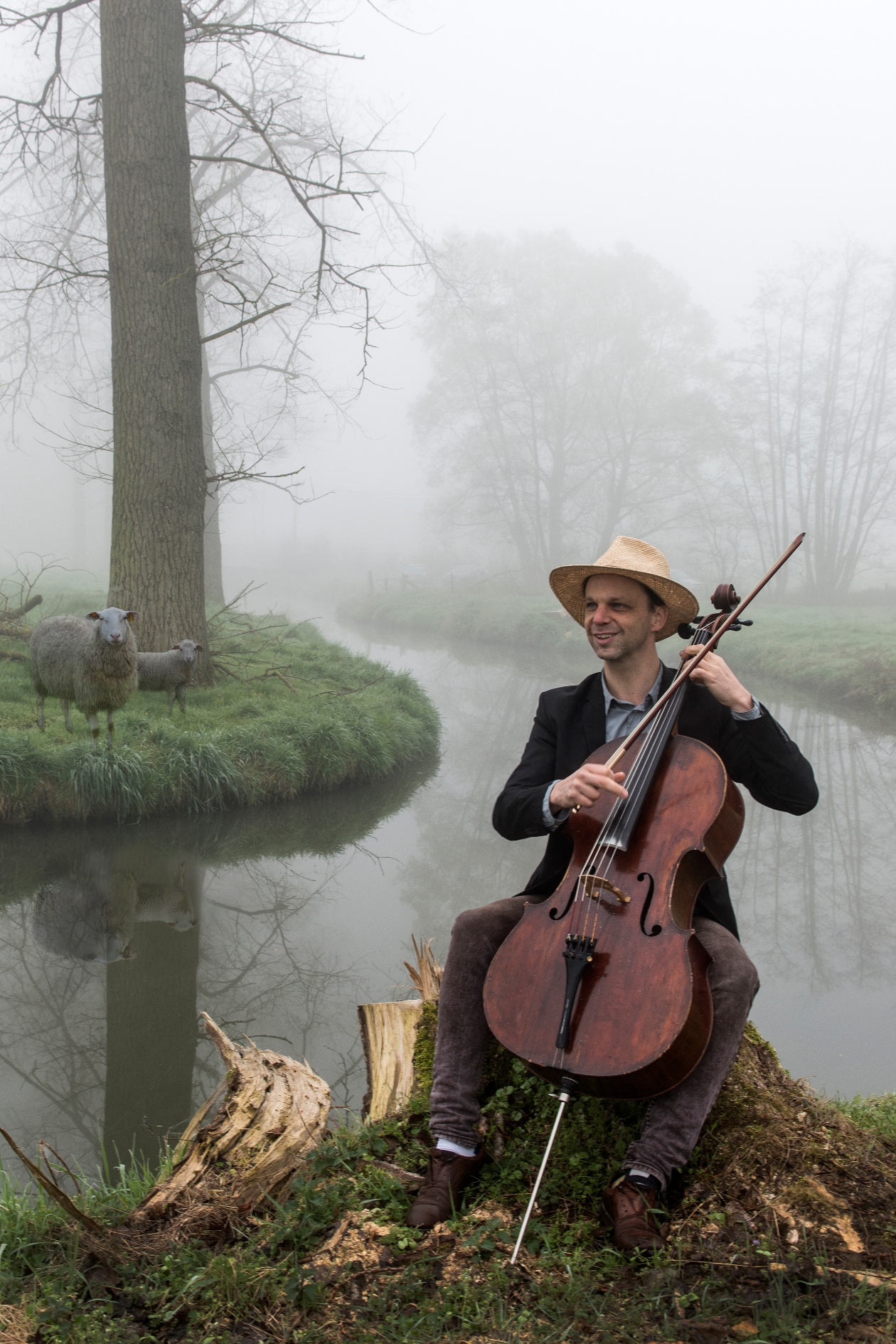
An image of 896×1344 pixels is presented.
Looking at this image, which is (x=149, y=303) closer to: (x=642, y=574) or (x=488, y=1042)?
(x=642, y=574)

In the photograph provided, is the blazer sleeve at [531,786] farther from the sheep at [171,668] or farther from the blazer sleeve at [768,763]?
the sheep at [171,668]

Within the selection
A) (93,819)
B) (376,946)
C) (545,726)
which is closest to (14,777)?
(93,819)

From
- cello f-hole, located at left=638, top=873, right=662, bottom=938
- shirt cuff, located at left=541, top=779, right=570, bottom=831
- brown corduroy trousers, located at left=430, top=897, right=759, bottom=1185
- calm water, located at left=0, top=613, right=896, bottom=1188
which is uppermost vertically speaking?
shirt cuff, located at left=541, top=779, right=570, bottom=831

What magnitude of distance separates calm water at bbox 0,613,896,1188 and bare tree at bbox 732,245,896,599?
19414mm

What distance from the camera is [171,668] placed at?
7.11 metres

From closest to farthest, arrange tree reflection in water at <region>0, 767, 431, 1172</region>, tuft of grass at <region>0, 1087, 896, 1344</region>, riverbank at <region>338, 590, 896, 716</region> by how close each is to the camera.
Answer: tuft of grass at <region>0, 1087, 896, 1344</region>, tree reflection in water at <region>0, 767, 431, 1172</region>, riverbank at <region>338, 590, 896, 716</region>

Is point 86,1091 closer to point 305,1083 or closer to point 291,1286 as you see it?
point 305,1083

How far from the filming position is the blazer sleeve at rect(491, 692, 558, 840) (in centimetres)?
237

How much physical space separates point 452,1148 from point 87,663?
4.66 meters

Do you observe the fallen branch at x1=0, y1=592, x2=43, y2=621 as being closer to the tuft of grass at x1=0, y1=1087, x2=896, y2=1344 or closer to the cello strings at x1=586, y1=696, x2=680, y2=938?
the tuft of grass at x1=0, y1=1087, x2=896, y2=1344

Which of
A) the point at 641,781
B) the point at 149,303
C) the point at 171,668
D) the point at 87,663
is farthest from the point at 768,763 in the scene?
the point at 149,303

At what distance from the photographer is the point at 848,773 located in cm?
774

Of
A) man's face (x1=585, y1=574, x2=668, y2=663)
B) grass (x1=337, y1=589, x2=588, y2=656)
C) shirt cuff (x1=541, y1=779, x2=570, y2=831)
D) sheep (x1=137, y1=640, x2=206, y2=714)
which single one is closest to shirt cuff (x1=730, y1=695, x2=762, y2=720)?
man's face (x1=585, y1=574, x2=668, y2=663)

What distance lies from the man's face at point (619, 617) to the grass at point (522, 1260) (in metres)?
1.12
